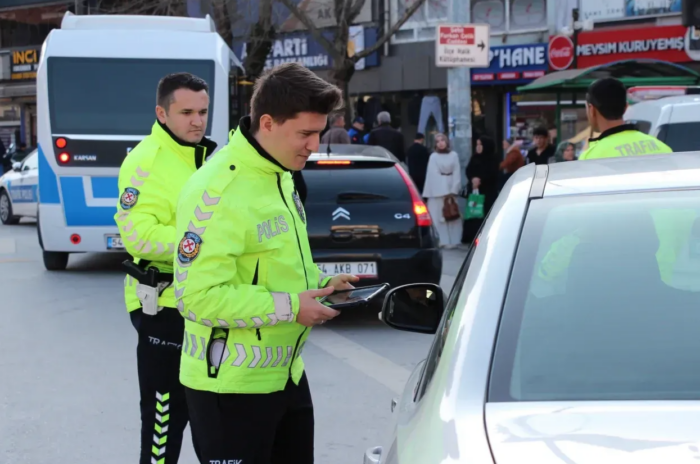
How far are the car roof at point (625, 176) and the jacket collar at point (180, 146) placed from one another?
1.74m

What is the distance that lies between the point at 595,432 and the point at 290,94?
146 centimetres

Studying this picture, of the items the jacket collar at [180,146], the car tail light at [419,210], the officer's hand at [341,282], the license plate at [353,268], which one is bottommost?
the license plate at [353,268]

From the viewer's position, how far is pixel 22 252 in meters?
15.1

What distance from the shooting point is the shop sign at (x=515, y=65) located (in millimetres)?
23484

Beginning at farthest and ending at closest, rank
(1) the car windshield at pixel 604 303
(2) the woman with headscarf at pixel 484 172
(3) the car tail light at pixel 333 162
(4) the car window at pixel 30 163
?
(4) the car window at pixel 30 163, (2) the woman with headscarf at pixel 484 172, (3) the car tail light at pixel 333 162, (1) the car windshield at pixel 604 303

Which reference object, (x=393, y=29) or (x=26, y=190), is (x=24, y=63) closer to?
(x=26, y=190)

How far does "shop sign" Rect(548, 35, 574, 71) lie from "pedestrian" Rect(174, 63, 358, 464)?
2039cm

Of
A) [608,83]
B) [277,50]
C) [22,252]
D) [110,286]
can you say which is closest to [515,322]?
[608,83]

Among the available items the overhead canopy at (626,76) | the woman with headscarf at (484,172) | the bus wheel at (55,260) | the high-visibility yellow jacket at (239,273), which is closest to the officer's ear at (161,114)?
the high-visibility yellow jacket at (239,273)

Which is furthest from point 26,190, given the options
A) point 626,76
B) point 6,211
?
point 626,76

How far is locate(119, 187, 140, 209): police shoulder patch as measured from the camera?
4035mm

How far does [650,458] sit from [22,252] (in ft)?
47.3

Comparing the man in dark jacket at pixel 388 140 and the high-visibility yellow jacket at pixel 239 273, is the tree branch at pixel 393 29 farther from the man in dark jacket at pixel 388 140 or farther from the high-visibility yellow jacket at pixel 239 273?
the high-visibility yellow jacket at pixel 239 273

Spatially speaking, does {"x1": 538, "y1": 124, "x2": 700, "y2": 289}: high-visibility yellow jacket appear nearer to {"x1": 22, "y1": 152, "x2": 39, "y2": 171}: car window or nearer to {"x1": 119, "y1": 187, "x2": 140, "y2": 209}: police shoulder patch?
{"x1": 119, "y1": 187, "x2": 140, "y2": 209}: police shoulder patch
